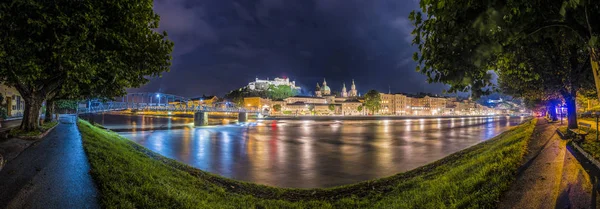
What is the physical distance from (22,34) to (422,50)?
50.9ft

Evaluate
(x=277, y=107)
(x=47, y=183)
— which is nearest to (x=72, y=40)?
(x=47, y=183)

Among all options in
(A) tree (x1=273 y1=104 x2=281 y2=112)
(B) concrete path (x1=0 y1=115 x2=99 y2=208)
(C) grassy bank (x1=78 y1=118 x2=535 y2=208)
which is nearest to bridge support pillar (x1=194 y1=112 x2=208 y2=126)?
(C) grassy bank (x1=78 y1=118 x2=535 y2=208)

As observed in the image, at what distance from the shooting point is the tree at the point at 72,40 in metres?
12.0

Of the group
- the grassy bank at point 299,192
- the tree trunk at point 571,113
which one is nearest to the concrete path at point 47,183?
the grassy bank at point 299,192

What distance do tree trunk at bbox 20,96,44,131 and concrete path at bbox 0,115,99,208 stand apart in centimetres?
833

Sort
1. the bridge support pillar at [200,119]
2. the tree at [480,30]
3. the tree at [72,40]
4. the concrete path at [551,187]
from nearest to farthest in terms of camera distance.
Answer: the tree at [480,30]
the concrete path at [551,187]
the tree at [72,40]
the bridge support pillar at [200,119]

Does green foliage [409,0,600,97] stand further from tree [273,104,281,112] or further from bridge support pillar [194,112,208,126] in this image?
tree [273,104,281,112]

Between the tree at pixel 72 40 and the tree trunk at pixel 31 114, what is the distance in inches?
46.8

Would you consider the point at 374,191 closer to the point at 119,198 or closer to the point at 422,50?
the point at 422,50

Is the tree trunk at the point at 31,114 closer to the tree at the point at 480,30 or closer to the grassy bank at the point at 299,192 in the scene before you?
the grassy bank at the point at 299,192

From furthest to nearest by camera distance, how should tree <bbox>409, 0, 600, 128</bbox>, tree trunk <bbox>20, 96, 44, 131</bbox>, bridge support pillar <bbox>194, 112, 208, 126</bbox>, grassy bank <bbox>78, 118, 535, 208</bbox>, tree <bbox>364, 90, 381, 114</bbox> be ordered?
tree <bbox>364, 90, 381, 114</bbox>
bridge support pillar <bbox>194, 112, 208, 126</bbox>
tree trunk <bbox>20, 96, 44, 131</bbox>
grassy bank <bbox>78, 118, 535, 208</bbox>
tree <bbox>409, 0, 600, 128</bbox>

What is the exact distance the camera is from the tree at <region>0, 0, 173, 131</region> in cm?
1205

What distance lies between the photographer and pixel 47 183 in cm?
677

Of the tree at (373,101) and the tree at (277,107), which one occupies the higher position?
the tree at (373,101)
